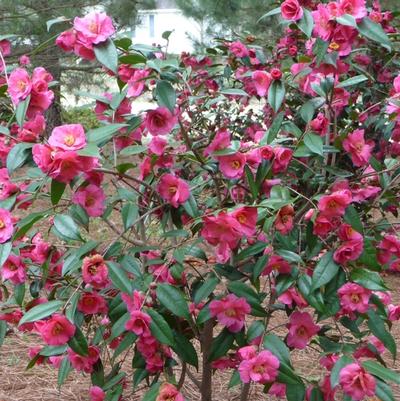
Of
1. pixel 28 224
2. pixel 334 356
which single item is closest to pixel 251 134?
pixel 334 356

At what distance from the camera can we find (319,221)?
131 centimetres

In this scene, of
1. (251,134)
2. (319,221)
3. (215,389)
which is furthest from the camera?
(251,134)

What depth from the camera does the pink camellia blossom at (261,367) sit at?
1307 mm

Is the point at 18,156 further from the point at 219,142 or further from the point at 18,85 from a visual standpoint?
the point at 219,142

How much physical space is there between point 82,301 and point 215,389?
3.60 feet

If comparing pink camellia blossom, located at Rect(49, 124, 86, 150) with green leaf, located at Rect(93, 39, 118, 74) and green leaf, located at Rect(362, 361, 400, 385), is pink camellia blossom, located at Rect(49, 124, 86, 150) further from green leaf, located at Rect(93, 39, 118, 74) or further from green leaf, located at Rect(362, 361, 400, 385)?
green leaf, located at Rect(362, 361, 400, 385)

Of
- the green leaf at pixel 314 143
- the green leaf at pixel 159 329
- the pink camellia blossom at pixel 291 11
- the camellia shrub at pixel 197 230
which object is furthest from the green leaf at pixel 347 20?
the green leaf at pixel 159 329

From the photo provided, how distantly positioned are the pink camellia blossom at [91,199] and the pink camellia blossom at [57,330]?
23 centimetres

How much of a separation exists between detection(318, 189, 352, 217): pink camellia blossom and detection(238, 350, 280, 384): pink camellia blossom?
1.04 feet

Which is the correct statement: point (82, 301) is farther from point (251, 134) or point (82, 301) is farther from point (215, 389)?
point (251, 134)

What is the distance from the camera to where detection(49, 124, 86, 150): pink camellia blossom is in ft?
3.75

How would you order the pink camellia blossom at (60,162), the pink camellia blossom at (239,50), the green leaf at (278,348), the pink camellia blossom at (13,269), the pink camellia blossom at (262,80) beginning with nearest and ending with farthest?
the pink camellia blossom at (60,162)
the green leaf at (278,348)
the pink camellia blossom at (13,269)
the pink camellia blossom at (262,80)
the pink camellia blossom at (239,50)

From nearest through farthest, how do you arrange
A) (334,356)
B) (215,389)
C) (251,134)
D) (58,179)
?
1. (58,179)
2. (334,356)
3. (215,389)
4. (251,134)

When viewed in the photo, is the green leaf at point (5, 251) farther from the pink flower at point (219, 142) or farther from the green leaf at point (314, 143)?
the green leaf at point (314, 143)
